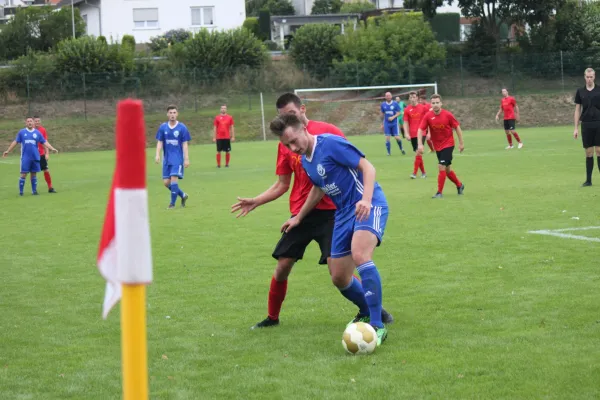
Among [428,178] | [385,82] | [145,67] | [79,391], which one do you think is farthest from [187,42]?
[79,391]

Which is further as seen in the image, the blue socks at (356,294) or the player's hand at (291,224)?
the player's hand at (291,224)

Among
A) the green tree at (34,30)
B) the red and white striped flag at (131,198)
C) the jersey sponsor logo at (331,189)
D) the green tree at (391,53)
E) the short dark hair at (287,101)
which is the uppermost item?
the green tree at (34,30)

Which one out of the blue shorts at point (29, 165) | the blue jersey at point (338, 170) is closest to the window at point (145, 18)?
the blue shorts at point (29, 165)

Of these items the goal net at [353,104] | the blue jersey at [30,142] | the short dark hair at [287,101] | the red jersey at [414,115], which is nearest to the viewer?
the short dark hair at [287,101]

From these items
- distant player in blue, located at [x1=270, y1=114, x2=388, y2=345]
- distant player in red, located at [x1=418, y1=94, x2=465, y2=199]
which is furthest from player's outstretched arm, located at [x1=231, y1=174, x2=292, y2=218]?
distant player in red, located at [x1=418, y1=94, x2=465, y2=199]

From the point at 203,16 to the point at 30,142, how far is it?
4534cm

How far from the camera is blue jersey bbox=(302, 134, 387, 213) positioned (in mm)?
6340

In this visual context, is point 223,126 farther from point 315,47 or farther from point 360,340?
point 315,47

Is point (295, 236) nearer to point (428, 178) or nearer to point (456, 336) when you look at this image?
point (456, 336)

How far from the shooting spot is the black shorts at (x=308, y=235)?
7.04 metres

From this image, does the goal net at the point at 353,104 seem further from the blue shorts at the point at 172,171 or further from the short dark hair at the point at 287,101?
the short dark hair at the point at 287,101

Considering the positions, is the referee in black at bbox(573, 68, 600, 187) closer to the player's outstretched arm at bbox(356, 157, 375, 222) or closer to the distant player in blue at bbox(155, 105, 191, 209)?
the distant player in blue at bbox(155, 105, 191, 209)

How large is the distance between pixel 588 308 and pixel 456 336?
4.35 ft

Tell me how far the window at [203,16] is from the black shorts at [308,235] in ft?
198
